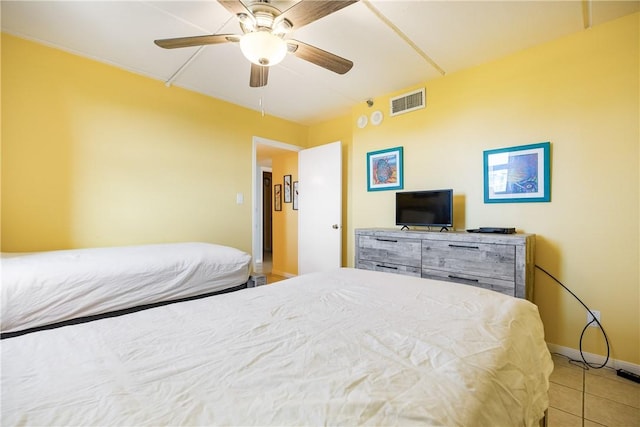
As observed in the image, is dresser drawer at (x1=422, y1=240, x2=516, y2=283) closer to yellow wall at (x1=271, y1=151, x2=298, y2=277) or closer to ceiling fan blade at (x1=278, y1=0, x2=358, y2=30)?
ceiling fan blade at (x1=278, y1=0, x2=358, y2=30)

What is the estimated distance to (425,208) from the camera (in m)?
2.77

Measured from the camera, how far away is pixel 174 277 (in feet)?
6.79

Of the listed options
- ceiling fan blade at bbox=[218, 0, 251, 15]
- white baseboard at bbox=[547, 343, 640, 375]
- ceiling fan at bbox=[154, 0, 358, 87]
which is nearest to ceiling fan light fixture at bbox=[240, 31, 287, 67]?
ceiling fan at bbox=[154, 0, 358, 87]

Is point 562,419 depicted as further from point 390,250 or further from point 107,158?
point 107,158

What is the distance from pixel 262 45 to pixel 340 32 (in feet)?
2.81

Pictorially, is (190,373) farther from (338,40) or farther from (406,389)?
(338,40)

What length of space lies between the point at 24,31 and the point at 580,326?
193 inches

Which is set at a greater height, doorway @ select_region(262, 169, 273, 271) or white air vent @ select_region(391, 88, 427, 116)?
white air vent @ select_region(391, 88, 427, 116)

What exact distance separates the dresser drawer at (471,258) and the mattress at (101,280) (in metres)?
1.68

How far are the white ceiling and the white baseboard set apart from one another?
2497 millimetres

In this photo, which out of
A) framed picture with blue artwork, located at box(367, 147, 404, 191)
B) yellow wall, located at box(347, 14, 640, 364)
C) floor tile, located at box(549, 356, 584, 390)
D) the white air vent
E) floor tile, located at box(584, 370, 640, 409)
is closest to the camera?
floor tile, located at box(584, 370, 640, 409)

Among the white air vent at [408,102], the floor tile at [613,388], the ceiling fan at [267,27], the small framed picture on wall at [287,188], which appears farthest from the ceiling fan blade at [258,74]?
the floor tile at [613,388]

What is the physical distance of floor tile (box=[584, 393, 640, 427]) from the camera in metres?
1.54

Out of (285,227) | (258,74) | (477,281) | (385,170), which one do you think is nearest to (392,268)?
(477,281)
